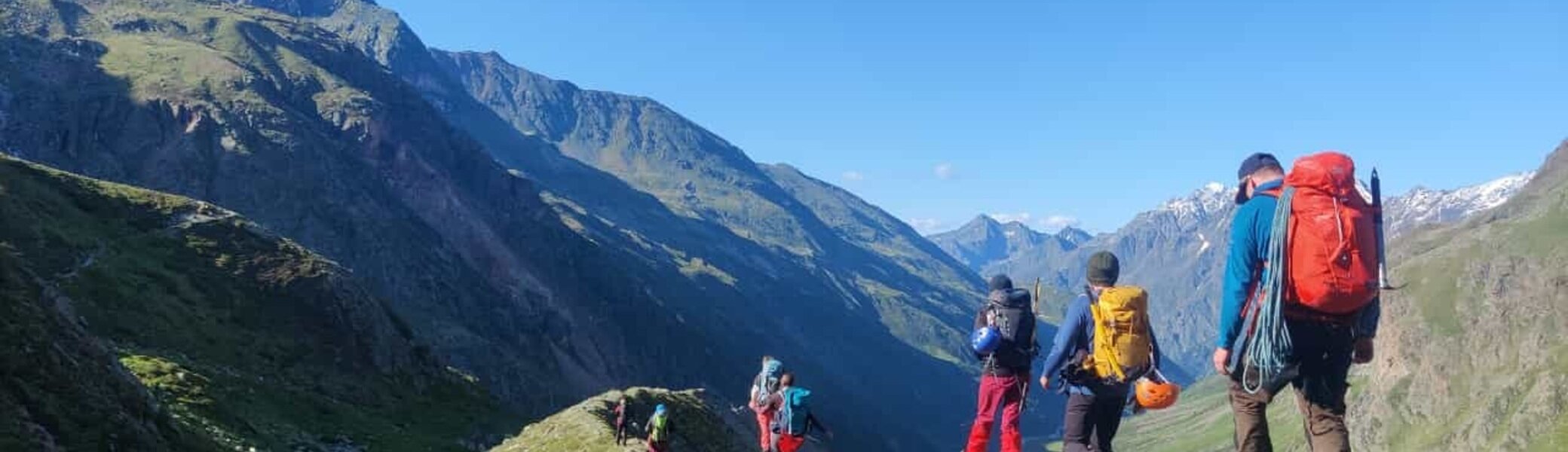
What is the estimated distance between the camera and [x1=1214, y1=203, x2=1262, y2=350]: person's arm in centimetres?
1077

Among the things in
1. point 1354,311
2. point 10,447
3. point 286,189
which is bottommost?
point 286,189

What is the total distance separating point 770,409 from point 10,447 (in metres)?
15.9

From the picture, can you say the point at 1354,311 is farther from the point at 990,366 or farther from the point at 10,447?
the point at 10,447

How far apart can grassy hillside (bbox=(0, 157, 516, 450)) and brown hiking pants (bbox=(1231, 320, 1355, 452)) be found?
63.3 ft

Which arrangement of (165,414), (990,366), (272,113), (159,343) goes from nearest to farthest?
(990,366), (165,414), (159,343), (272,113)

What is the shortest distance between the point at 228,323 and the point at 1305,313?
181 ft

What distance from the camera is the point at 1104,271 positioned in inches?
521

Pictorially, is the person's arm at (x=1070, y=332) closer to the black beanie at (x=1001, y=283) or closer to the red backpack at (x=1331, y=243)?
the black beanie at (x=1001, y=283)

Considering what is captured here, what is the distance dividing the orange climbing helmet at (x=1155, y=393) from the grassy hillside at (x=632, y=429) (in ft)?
60.6

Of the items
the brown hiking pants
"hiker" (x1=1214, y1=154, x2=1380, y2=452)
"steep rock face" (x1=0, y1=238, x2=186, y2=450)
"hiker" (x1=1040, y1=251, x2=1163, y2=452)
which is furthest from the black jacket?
"steep rock face" (x1=0, y1=238, x2=186, y2=450)

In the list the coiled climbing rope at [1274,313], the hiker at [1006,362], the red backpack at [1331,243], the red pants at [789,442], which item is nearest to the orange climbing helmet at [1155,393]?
the coiled climbing rope at [1274,313]

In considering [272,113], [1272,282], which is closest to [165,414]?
[1272,282]

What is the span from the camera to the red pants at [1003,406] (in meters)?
16.0

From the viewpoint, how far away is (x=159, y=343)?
43.8 meters
